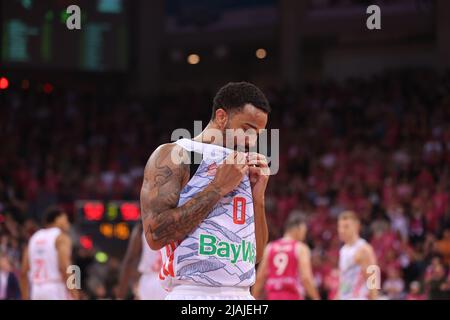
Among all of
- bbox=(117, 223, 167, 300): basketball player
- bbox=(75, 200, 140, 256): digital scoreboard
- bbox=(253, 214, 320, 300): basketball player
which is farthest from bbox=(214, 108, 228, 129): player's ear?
bbox=(75, 200, 140, 256): digital scoreboard

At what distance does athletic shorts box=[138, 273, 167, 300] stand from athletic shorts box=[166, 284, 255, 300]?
18.0 ft

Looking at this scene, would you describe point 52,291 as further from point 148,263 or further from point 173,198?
point 173,198

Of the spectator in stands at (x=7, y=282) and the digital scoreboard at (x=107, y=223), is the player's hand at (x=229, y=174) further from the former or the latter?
the digital scoreboard at (x=107, y=223)

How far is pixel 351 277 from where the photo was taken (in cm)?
1034

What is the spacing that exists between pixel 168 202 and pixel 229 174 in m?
0.31

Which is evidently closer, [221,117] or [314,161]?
[221,117]

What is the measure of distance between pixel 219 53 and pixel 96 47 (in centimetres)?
477

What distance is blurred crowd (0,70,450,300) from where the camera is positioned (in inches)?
559

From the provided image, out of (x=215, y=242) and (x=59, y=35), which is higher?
(x=59, y=35)

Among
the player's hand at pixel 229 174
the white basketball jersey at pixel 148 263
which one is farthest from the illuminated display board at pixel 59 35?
the player's hand at pixel 229 174

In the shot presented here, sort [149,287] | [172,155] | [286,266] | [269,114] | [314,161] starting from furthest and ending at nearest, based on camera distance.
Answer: [269,114]
[314,161]
[286,266]
[149,287]
[172,155]

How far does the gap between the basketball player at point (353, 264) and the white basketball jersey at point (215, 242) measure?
601 cm

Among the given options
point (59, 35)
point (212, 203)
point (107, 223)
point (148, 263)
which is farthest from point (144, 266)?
point (59, 35)

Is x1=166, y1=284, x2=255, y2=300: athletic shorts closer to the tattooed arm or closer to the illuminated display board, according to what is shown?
the tattooed arm
